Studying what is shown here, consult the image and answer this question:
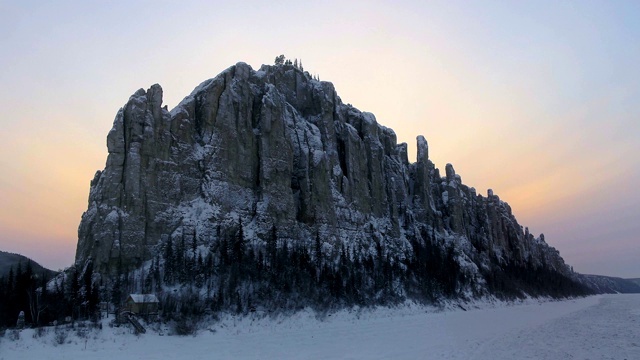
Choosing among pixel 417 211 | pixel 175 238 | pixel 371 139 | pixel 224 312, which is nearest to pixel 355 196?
pixel 371 139

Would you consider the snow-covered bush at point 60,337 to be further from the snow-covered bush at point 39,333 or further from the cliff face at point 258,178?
the cliff face at point 258,178

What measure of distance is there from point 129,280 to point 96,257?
5229 mm

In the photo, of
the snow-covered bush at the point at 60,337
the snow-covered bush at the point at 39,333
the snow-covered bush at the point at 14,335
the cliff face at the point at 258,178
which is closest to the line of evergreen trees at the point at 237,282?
the cliff face at the point at 258,178

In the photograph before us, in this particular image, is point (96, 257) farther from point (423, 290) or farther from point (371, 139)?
point (371, 139)

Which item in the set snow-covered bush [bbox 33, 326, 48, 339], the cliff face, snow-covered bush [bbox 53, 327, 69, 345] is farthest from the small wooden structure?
the cliff face

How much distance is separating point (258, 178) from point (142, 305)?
35862 millimetres

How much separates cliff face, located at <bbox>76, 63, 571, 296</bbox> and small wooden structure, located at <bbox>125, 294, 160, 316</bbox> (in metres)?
14.8

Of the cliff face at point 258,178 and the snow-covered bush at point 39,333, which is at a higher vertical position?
the cliff face at point 258,178

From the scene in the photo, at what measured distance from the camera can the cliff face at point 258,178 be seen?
6444 centimetres

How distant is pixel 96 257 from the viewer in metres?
59.3

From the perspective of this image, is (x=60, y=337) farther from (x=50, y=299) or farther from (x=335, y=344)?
(x=50, y=299)

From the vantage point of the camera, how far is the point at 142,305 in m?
46.4

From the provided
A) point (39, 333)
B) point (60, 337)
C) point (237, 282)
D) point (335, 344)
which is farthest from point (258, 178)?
point (60, 337)

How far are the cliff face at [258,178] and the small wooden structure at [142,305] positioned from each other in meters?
14.8
